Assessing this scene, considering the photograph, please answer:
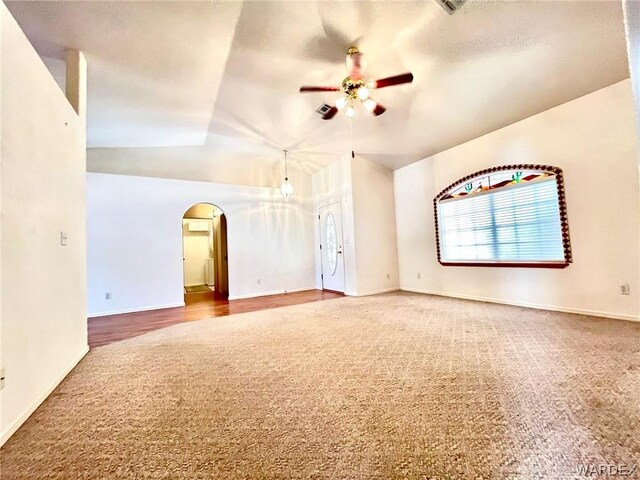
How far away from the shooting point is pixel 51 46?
2438mm

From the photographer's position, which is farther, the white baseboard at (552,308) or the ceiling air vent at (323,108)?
the ceiling air vent at (323,108)

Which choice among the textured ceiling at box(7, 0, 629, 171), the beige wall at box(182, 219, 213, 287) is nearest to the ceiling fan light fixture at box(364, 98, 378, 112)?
the textured ceiling at box(7, 0, 629, 171)

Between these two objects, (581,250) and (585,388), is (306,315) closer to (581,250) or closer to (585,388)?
(585,388)

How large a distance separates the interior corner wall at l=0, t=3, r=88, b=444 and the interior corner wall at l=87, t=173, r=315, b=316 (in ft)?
7.84

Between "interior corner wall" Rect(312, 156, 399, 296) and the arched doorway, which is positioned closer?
"interior corner wall" Rect(312, 156, 399, 296)

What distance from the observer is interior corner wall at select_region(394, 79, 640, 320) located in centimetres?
302

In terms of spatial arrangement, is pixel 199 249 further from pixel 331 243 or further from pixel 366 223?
pixel 366 223

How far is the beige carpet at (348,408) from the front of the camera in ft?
3.88

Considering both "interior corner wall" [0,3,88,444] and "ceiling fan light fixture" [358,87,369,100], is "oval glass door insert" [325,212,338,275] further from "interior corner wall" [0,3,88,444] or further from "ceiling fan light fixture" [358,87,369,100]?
"interior corner wall" [0,3,88,444]

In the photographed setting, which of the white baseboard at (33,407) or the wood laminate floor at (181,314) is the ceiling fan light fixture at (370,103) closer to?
the wood laminate floor at (181,314)

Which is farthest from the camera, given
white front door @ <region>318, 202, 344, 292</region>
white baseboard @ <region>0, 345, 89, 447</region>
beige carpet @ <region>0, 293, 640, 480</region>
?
white front door @ <region>318, 202, 344, 292</region>

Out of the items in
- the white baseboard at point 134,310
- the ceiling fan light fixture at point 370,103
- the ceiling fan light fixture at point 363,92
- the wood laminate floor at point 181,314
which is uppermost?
the ceiling fan light fixture at point 363,92

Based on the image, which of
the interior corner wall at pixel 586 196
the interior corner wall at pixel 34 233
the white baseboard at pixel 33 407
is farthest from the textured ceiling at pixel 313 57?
the white baseboard at pixel 33 407

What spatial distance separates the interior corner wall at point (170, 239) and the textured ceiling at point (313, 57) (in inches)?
42.7
